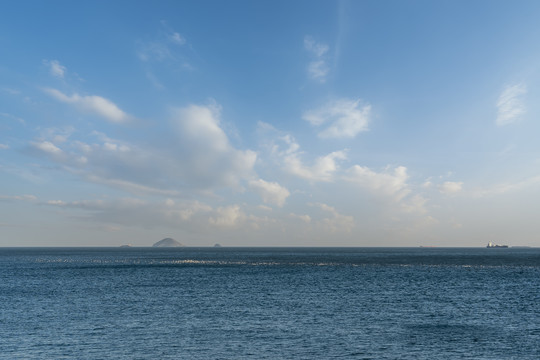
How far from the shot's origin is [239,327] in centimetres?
4238

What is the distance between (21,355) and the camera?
108 ft

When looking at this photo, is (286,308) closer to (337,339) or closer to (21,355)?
(337,339)

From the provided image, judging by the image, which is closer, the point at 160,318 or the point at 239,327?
the point at 239,327

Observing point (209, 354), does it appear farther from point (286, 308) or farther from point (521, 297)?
point (521, 297)

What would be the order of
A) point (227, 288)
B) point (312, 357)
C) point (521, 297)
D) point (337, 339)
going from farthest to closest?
point (227, 288)
point (521, 297)
point (337, 339)
point (312, 357)

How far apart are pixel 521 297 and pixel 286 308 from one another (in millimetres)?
41745

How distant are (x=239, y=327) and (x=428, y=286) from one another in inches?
2031

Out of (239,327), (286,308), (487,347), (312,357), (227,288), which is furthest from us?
(227,288)

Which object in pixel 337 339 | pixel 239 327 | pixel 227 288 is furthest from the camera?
pixel 227 288

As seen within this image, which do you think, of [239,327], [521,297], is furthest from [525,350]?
[521,297]

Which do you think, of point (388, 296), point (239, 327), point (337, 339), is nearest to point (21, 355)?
point (239, 327)

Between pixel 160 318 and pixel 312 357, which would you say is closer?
pixel 312 357

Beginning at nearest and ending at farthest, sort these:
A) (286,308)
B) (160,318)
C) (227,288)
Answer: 1. (160,318)
2. (286,308)
3. (227,288)

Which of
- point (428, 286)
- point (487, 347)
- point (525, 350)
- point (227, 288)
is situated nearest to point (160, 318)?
point (227, 288)
